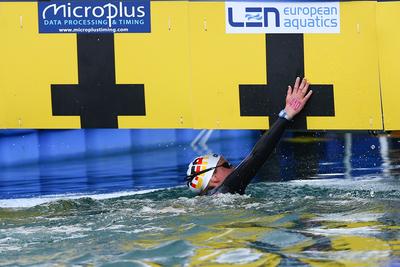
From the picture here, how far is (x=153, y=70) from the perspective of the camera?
5.80 meters

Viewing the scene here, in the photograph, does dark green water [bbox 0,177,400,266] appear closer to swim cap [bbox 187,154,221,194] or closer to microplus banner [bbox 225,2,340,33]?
swim cap [bbox 187,154,221,194]

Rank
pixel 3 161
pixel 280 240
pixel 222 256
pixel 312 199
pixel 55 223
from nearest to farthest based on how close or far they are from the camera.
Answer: pixel 222 256 → pixel 280 240 → pixel 55 223 → pixel 312 199 → pixel 3 161

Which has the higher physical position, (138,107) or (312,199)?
(138,107)

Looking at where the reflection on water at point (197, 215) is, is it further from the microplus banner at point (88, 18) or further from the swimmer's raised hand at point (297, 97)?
the microplus banner at point (88, 18)

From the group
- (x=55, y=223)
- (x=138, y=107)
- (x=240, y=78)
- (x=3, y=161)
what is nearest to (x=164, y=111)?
(x=138, y=107)

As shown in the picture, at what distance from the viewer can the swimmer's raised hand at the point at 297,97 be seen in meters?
5.66

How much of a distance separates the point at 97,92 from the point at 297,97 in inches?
50.3

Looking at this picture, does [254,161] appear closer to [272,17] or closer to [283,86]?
[283,86]

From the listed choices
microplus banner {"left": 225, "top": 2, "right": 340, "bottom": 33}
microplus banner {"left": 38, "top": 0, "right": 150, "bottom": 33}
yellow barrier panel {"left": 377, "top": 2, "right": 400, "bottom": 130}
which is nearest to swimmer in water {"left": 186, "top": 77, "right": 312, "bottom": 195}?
microplus banner {"left": 225, "top": 2, "right": 340, "bottom": 33}

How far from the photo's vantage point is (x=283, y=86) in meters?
5.74

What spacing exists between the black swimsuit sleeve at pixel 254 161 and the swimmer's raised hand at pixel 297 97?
80mm

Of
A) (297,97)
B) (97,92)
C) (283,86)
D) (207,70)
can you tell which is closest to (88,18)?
(97,92)

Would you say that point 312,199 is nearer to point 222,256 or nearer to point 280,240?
point 280,240

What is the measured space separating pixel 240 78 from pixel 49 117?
4.12 ft
